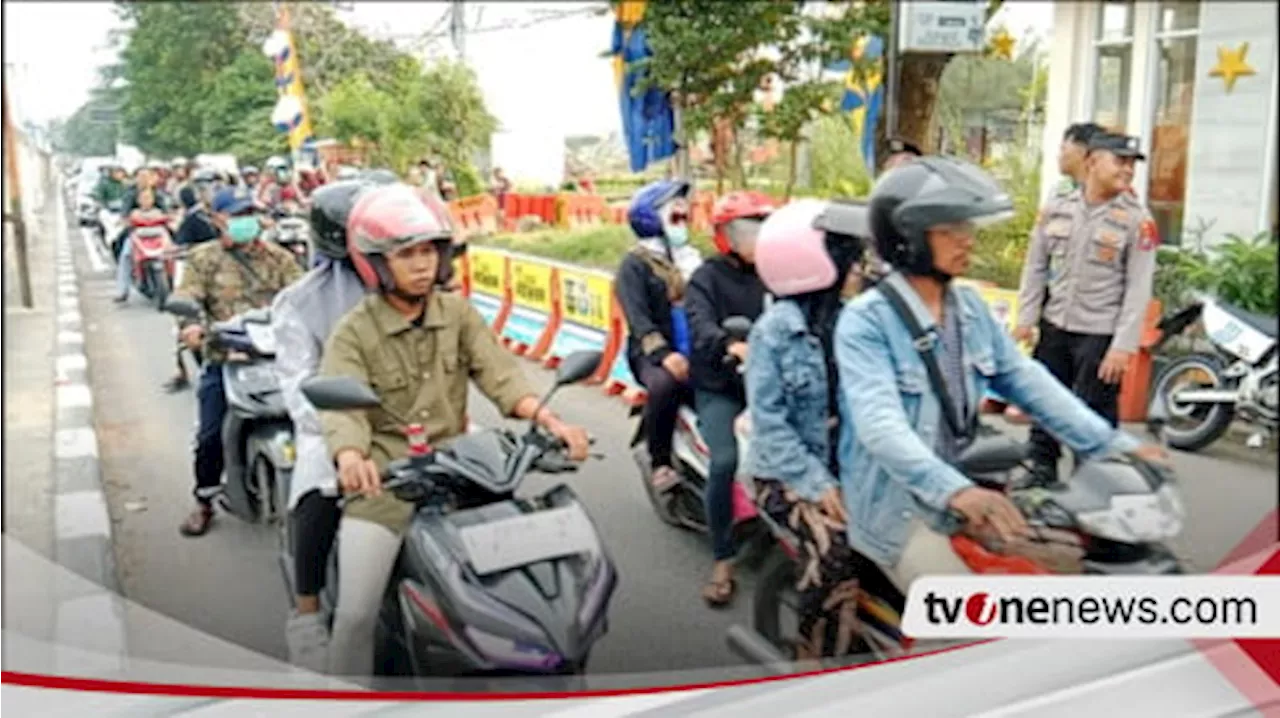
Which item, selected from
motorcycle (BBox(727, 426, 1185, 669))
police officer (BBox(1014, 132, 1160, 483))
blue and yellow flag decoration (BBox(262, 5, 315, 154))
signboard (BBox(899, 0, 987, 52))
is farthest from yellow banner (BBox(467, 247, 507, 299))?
police officer (BBox(1014, 132, 1160, 483))

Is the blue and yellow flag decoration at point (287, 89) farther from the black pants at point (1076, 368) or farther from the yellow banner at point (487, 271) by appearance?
the black pants at point (1076, 368)

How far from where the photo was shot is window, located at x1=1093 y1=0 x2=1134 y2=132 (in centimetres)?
164

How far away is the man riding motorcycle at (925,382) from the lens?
1564 millimetres

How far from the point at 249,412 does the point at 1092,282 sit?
1131mm

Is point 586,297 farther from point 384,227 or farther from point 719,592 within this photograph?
point 719,592

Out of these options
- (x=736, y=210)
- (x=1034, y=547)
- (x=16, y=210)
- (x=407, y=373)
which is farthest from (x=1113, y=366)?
(x=16, y=210)

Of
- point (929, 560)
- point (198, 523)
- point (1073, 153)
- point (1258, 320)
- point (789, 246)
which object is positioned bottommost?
point (929, 560)

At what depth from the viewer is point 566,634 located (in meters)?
1.50

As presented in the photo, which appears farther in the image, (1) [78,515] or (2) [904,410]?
(2) [904,410]

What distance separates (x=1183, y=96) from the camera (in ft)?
5.60

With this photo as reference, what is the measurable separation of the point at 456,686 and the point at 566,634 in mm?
149

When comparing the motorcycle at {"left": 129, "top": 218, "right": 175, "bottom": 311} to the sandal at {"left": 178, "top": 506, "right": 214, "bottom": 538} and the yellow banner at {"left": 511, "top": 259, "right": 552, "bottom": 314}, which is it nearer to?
the sandal at {"left": 178, "top": 506, "right": 214, "bottom": 538}

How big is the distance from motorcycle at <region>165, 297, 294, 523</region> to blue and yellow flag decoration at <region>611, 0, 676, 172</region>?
1.62 feet

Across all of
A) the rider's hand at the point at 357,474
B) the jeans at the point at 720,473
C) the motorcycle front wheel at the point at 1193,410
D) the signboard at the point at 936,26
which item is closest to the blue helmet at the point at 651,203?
the jeans at the point at 720,473
